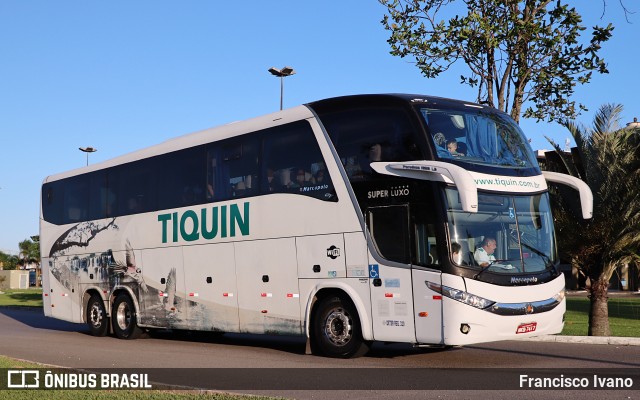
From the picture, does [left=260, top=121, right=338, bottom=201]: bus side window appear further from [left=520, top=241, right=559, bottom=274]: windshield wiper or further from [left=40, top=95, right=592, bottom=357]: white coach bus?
→ [left=520, top=241, right=559, bottom=274]: windshield wiper

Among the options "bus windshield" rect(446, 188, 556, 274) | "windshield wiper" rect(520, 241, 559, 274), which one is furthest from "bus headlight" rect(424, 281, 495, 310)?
"windshield wiper" rect(520, 241, 559, 274)

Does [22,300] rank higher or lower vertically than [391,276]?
lower

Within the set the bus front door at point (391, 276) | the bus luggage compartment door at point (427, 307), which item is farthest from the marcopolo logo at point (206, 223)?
the bus luggage compartment door at point (427, 307)

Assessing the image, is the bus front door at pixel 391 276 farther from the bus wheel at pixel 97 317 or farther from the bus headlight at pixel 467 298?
the bus wheel at pixel 97 317

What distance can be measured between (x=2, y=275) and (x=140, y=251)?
71.4 m

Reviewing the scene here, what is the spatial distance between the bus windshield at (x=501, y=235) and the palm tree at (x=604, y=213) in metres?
6.09

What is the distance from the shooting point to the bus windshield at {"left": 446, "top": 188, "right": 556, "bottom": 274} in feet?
40.2

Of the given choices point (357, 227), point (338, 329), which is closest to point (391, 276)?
point (357, 227)

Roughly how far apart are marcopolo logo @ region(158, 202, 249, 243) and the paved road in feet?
7.44

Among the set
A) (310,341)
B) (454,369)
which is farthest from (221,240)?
(454,369)

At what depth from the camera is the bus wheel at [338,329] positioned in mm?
13588

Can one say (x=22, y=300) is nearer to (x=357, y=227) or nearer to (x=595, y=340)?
(x=595, y=340)

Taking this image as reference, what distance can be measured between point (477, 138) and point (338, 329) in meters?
3.84

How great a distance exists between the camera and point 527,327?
40.7ft
